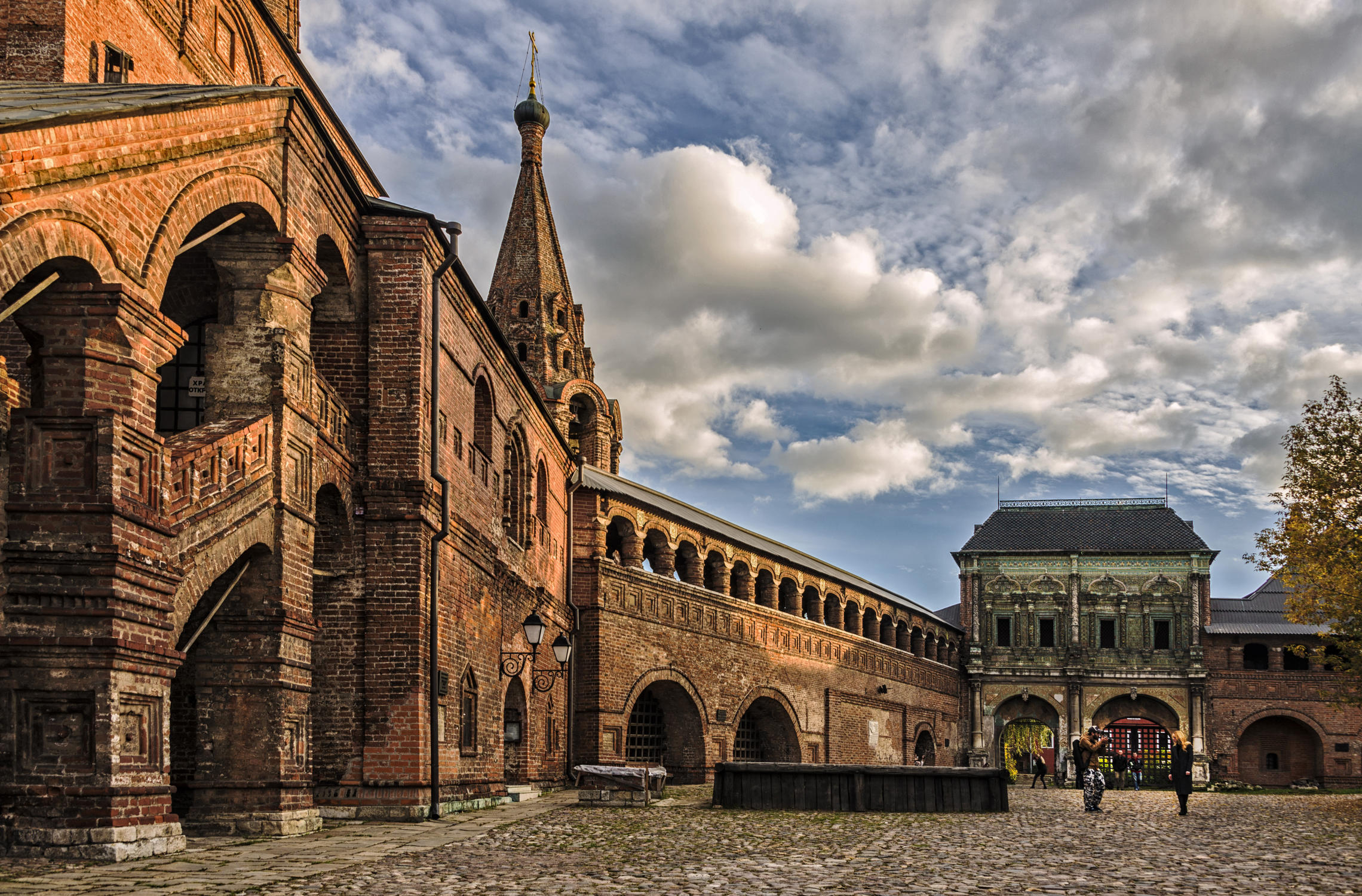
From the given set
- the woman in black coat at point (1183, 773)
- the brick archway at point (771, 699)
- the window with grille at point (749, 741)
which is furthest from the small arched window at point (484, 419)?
the window with grille at point (749, 741)

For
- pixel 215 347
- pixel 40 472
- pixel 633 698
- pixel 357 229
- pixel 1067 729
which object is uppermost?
pixel 357 229

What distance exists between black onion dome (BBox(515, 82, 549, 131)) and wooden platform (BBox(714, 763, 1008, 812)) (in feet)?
90.4

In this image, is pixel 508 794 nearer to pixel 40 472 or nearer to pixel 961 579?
pixel 40 472

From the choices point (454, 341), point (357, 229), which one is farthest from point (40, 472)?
point (454, 341)

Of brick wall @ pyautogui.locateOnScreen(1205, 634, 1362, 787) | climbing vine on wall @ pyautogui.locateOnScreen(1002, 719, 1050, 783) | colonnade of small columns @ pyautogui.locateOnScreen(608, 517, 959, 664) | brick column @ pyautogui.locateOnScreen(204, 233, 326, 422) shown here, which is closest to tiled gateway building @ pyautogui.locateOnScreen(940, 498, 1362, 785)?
brick wall @ pyautogui.locateOnScreen(1205, 634, 1362, 787)

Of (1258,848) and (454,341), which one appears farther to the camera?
(454,341)

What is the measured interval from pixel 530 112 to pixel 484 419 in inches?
952

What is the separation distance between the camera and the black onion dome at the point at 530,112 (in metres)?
40.4

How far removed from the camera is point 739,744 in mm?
31344

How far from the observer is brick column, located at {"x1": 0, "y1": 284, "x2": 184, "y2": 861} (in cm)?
805

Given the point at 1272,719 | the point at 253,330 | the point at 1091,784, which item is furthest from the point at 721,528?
the point at 1272,719

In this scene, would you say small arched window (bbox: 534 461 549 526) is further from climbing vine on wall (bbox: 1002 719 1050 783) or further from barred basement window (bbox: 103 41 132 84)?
climbing vine on wall (bbox: 1002 719 1050 783)

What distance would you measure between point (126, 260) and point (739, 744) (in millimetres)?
24801

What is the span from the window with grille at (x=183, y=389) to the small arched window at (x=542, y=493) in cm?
959
